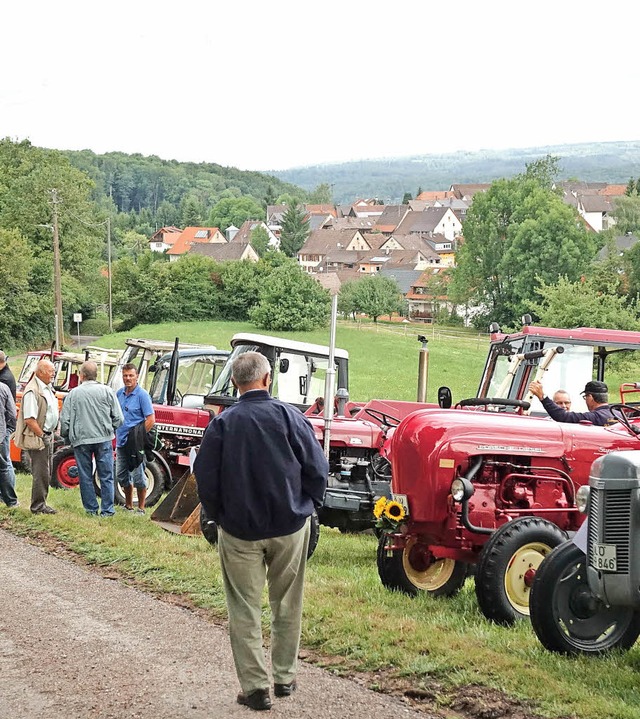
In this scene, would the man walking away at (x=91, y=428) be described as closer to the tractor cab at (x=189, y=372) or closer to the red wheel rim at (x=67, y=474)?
the red wheel rim at (x=67, y=474)

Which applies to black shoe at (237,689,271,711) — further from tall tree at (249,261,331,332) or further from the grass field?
tall tree at (249,261,331,332)

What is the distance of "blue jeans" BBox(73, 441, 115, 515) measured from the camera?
13.9 m

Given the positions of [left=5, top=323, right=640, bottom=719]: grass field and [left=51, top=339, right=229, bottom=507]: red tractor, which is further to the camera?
[left=51, top=339, right=229, bottom=507]: red tractor

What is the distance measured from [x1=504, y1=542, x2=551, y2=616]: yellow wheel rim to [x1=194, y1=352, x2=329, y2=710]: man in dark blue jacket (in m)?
2.41

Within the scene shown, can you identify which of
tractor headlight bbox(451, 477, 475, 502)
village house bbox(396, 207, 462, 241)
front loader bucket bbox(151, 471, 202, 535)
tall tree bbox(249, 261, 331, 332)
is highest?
village house bbox(396, 207, 462, 241)

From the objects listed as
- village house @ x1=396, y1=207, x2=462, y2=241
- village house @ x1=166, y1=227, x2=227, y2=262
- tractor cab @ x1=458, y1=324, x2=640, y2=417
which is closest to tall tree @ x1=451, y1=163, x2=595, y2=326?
tractor cab @ x1=458, y1=324, x2=640, y2=417

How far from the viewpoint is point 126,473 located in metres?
14.7

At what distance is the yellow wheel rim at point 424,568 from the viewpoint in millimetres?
9328

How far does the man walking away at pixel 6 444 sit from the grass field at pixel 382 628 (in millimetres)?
363

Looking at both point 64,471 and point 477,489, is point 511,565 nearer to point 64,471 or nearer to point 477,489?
point 477,489

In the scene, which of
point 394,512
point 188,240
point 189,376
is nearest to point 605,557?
point 394,512

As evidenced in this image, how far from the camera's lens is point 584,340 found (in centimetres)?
1623

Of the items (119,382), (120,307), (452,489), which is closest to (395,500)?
(452,489)

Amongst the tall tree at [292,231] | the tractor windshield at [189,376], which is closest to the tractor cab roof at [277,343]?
the tractor windshield at [189,376]
